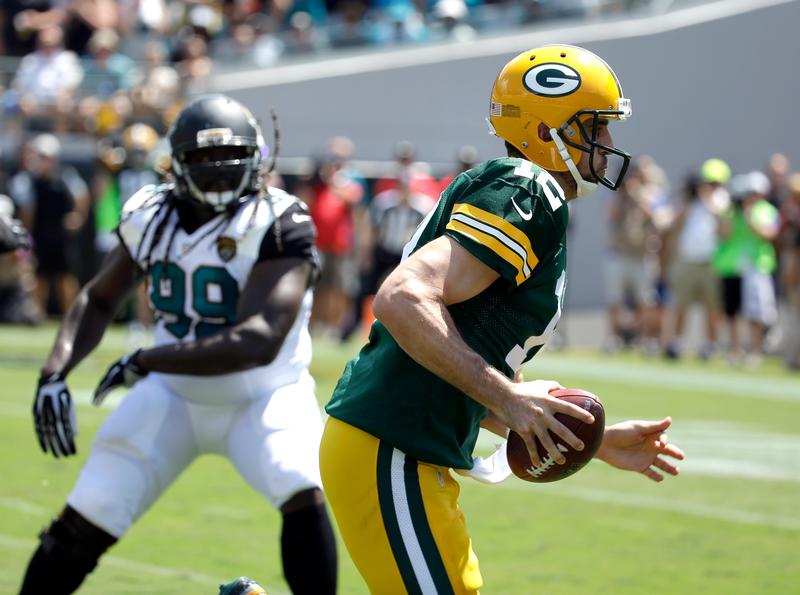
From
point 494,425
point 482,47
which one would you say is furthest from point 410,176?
point 494,425

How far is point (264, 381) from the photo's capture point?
4.74 metres

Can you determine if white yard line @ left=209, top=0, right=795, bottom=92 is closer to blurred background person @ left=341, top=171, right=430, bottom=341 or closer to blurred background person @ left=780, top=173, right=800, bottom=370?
blurred background person @ left=341, top=171, right=430, bottom=341

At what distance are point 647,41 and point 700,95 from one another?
1.29 meters

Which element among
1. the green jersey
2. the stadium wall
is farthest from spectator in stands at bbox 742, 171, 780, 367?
the green jersey

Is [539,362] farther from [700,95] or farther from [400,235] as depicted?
[700,95]

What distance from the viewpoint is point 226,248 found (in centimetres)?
475

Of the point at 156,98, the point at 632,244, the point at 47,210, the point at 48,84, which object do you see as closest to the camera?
the point at 632,244

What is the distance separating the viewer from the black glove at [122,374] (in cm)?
444

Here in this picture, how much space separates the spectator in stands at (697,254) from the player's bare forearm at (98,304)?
9.58 m

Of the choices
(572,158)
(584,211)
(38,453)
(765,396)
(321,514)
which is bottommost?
(584,211)

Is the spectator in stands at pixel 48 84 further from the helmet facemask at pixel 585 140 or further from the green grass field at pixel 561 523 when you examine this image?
the helmet facemask at pixel 585 140

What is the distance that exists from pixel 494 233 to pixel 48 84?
14407 mm

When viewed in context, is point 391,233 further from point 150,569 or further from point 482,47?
point 150,569

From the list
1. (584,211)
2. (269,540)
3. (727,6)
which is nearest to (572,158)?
(269,540)
